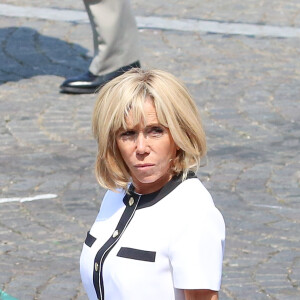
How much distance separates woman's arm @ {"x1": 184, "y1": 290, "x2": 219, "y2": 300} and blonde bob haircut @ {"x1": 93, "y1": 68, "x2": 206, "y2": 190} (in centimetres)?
38

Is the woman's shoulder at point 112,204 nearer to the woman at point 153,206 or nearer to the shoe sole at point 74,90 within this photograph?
the woman at point 153,206

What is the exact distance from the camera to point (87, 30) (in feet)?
36.3

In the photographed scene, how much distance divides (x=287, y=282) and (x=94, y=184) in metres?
1.95

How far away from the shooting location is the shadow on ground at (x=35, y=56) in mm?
9633

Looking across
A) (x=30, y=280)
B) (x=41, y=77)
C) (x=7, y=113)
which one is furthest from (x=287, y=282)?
(x=41, y=77)

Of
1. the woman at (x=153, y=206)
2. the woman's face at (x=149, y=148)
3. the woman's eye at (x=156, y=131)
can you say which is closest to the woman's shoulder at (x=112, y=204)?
the woman at (x=153, y=206)

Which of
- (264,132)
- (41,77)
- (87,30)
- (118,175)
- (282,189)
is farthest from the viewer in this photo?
(87,30)

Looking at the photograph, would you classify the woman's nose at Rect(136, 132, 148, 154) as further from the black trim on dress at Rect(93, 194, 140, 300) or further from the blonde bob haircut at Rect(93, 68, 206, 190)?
the black trim on dress at Rect(93, 194, 140, 300)

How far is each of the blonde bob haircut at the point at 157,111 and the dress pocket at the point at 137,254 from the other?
0.94ft

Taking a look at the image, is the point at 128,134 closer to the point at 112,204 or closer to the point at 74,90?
the point at 112,204

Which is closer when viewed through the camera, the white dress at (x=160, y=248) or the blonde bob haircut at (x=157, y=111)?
the white dress at (x=160, y=248)

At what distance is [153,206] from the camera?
3127 mm

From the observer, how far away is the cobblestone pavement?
18.5 feet

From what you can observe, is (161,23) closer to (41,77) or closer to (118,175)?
(41,77)
